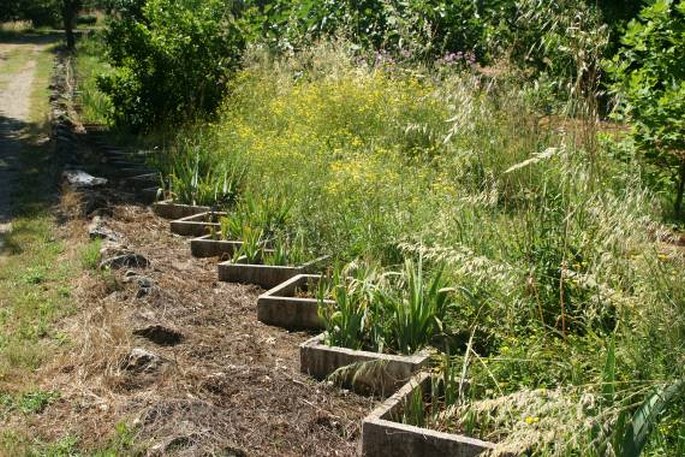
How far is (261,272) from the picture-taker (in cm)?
642

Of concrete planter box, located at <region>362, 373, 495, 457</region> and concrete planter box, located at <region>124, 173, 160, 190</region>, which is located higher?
concrete planter box, located at <region>362, 373, 495, 457</region>

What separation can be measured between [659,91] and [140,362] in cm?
455

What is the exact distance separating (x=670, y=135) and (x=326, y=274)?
288cm

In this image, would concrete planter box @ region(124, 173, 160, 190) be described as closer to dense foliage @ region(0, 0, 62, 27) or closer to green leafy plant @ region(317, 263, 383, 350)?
green leafy plant @ region(317, 263, 383, 350)

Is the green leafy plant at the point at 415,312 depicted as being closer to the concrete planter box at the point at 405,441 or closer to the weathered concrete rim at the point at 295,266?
the concrete planter box at the point at 405,441

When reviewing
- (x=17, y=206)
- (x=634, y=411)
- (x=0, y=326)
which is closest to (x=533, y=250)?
(x=634, y=411)

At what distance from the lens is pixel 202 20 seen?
11766 millimetres

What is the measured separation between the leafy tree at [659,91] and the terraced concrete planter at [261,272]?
2.77 metres

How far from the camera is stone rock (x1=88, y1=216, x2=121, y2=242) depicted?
718 cm

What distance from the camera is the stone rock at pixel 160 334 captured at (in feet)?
16.4

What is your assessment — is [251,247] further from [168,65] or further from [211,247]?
[168,65]

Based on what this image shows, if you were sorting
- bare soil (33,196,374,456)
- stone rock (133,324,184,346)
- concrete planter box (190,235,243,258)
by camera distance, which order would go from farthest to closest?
1. concrete planter box (190,235,243,258)
2. stone rock (133,324,184,346)
3. bare soil (33,196,374,456)

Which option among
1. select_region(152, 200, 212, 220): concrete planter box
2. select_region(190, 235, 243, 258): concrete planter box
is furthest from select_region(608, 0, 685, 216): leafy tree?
select_region(152, 200, 212, 220): concrete planter box

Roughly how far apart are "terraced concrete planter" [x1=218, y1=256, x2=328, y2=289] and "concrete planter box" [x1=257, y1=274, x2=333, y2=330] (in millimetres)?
504
